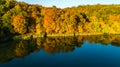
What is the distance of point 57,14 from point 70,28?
23.2 ft

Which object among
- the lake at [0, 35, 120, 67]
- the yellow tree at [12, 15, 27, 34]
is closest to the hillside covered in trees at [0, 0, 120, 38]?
the yellow tree at [12, 15, 27, 34]

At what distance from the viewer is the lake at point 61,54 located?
43728 millimetres

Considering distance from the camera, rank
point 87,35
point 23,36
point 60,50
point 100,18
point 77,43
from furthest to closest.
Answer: point 100,18 < point 87,35 < point 23,36 < point 77,43 < point 60,50

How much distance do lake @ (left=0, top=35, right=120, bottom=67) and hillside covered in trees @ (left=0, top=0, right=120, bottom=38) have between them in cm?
1519

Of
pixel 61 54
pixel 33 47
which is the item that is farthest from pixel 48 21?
pixel 61 54

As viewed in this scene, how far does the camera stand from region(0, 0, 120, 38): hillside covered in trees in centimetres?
7994

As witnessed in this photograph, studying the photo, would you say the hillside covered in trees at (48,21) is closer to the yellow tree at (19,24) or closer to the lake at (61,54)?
the yellow tree at (19,24)

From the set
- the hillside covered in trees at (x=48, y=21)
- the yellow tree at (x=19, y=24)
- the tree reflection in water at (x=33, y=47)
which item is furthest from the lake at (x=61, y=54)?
the hillside covered in trees at (x=48, y=21)

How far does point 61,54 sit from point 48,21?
35.5 metres

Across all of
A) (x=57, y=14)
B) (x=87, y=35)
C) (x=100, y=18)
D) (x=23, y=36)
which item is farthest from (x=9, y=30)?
(x=100, y=18)

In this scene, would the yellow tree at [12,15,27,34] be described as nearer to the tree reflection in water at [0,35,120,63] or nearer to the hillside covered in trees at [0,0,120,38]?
the hillside covered in trees at [0,0,120,38]

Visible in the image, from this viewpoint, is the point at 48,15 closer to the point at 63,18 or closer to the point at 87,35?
the point at 63,18

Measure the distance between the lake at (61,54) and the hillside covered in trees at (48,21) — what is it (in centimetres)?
A: 1519

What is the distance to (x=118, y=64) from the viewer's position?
41844mm
